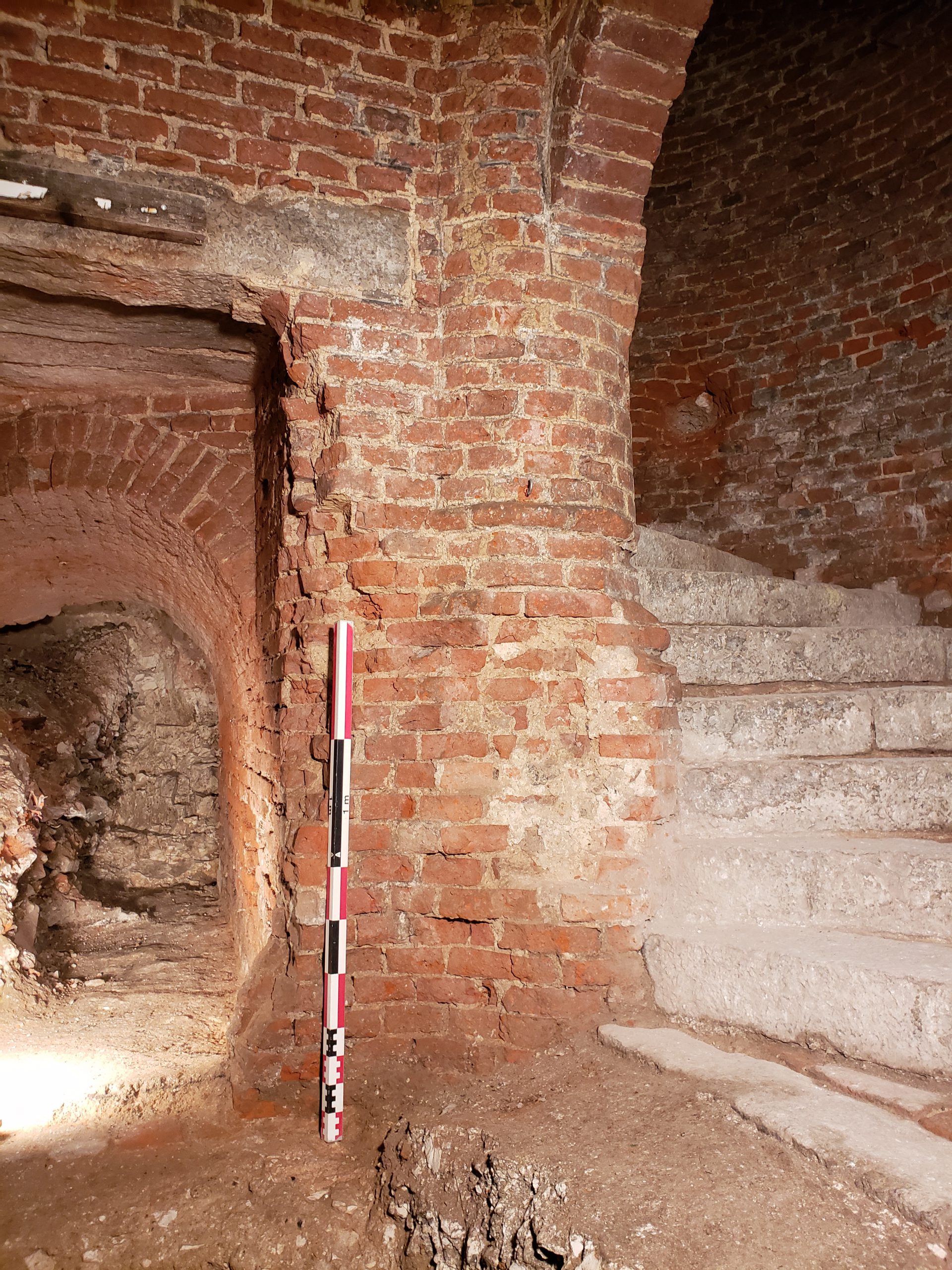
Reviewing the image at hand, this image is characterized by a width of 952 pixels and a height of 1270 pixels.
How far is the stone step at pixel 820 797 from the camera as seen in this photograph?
279 centimetres

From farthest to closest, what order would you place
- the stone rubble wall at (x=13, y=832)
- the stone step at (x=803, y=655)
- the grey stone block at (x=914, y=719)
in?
the stone rubble wall at (x=13, y=832) → the stone step at (x=803, y=655) → the grey stone block at (x=914, y=719)

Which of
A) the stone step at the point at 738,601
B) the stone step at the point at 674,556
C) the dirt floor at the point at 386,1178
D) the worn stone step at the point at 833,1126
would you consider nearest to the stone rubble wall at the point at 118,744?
the dirt floor at the point at 386,1178

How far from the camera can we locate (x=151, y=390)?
143 inches

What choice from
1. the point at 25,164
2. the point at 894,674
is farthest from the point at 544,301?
the point at 894,674

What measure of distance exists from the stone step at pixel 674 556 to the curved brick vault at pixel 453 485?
36.4 inches

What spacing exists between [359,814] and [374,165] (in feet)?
7.00

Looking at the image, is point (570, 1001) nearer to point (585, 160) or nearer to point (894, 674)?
point (894, 674)

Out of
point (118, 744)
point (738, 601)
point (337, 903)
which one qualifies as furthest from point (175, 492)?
point (118, 744)

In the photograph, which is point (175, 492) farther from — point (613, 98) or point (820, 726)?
point (820, 726)

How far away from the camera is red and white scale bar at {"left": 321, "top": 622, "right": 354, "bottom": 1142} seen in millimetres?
2543

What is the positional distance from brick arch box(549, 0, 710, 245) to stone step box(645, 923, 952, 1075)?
2.32 meters

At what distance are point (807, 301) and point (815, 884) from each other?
5123mm

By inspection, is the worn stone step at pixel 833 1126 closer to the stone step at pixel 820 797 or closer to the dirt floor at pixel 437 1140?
the dirt floor at pixel 437 1140

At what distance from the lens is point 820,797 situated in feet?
9.43
